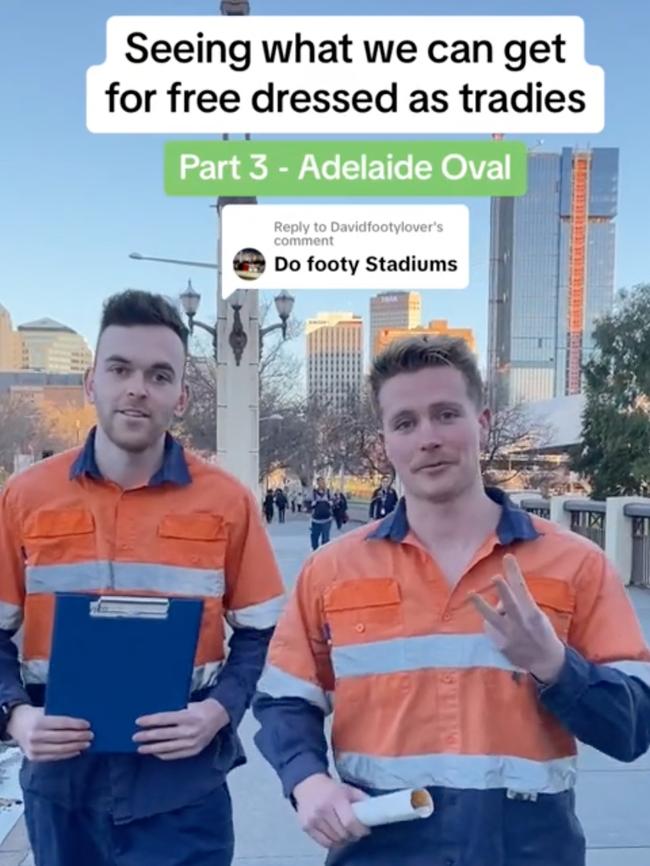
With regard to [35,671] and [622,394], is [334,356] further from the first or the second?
[35,671]

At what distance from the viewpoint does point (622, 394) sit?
930 inches

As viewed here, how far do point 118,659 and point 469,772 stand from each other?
0.69 m

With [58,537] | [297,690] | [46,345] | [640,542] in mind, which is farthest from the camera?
[46,345]

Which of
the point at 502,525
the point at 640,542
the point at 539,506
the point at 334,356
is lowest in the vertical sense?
the point at 539,506

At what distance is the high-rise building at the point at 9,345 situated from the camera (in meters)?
49.5

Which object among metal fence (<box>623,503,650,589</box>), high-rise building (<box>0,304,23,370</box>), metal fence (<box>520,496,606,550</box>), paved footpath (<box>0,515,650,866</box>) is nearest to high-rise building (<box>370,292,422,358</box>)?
metal fence (<box>520,496,606,550</box>)

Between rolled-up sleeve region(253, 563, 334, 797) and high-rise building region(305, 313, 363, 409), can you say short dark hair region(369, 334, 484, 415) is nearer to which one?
rolled-up sleeve region(253, 563, 334, 797)

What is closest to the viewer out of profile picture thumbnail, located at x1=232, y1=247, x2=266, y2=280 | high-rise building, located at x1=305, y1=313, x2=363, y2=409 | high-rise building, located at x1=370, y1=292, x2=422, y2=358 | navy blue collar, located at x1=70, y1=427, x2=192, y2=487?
navy blue collar, located at x1=70, y1=427, x2=192, y2=487

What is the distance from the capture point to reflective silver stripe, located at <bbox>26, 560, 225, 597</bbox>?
6.35ft

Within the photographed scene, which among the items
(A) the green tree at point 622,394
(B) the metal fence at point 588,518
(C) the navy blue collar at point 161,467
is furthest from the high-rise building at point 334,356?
(C) the navy blue collar at point 161,467

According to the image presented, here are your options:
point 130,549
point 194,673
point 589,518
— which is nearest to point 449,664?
point 194,673

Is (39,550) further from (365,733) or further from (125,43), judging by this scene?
(125,43)

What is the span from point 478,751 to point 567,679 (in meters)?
0.22

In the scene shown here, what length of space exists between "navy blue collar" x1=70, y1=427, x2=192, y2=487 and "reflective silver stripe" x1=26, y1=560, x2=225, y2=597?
0.64ft
